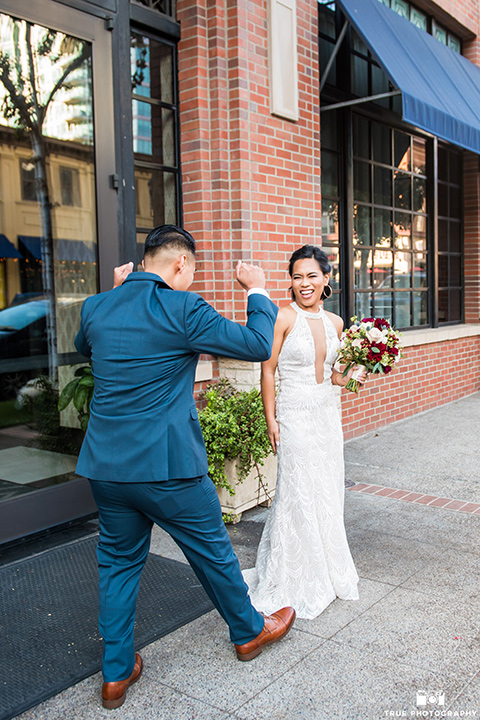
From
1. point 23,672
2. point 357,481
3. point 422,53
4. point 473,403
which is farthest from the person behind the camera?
point 473,403

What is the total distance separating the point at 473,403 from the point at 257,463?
562cm

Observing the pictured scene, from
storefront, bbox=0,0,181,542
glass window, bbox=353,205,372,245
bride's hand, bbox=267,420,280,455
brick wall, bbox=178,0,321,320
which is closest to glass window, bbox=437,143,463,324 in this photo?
glass window, bbox=353,205,372,245

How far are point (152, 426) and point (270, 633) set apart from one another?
120 centimetres

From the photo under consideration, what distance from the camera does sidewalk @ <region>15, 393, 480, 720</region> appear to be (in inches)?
105

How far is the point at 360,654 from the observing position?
3041 mm

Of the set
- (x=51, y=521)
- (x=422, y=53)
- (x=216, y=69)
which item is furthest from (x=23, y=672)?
(x=422, y=53)

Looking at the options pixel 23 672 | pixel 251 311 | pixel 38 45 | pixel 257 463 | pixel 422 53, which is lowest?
pixel 23 672

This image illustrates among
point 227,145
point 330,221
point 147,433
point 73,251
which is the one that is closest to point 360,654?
point 147,433

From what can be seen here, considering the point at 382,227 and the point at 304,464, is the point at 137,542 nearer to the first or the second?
the point at 304,464

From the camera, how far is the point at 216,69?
5.39 meters

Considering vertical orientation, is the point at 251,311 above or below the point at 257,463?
above

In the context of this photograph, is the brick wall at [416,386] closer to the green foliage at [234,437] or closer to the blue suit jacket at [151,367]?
the green foliage at [234,437]

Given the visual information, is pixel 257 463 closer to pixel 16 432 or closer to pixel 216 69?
pixel 16 432

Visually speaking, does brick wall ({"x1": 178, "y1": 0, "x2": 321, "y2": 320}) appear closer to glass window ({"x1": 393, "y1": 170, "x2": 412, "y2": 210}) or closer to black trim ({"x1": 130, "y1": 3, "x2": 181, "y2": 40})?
black trim ({"x1": 130, "y1": 3, "x2": 181, "y2": 40})
